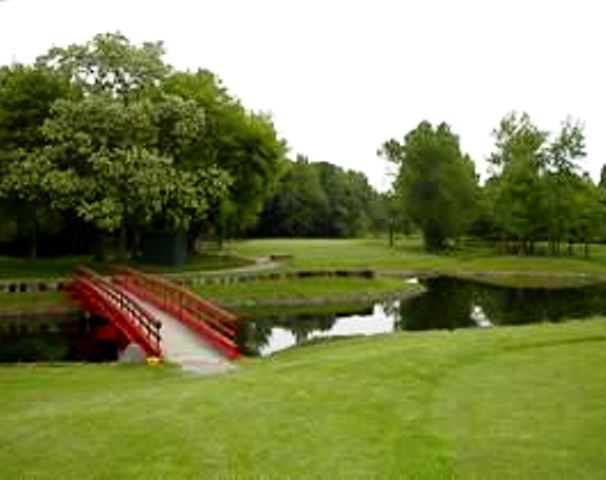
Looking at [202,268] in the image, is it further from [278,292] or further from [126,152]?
[126,152]

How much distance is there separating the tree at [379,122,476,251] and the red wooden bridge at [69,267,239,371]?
43.2 m

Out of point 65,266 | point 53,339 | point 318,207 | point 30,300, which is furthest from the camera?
point 318,207

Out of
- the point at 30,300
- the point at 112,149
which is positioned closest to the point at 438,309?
the point at 112,149

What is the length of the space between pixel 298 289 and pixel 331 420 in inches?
1341

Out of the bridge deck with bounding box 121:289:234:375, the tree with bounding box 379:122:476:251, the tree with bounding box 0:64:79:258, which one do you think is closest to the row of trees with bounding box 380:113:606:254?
the tree with bounding box 379:122:476:251

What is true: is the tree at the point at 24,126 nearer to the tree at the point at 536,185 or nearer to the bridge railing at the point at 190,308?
the bridge railing at the point at 190,308

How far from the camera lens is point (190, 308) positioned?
28703 millimetres

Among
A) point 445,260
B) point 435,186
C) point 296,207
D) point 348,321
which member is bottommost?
point 348,321

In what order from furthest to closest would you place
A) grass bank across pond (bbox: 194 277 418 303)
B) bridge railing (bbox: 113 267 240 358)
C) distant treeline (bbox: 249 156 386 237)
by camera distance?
distant treeline (bbox: 249 156 386 237), grass bank across pond (bbox: 194 277 418 303), bridge railing (bbox: 113 267 240 358)

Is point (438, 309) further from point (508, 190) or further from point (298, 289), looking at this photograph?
point (508, 190)

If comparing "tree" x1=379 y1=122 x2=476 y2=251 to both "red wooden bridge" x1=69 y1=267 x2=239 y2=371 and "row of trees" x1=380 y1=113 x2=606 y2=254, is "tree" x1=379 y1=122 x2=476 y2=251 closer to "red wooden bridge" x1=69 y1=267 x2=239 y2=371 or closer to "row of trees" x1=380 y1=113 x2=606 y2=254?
"row of trees" x1=380 y1=113 x2=606 y2=254

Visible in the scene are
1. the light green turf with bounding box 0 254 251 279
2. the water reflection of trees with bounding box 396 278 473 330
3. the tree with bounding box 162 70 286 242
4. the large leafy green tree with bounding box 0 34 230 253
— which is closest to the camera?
the water reflection of trees with bounding box 396 278 473 330

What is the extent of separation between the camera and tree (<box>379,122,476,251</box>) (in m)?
79.6

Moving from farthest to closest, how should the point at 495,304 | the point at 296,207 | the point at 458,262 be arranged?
the point at 296,207, the point at 458,262, the point at 495,304
